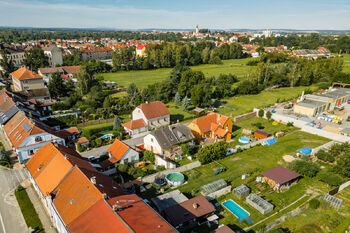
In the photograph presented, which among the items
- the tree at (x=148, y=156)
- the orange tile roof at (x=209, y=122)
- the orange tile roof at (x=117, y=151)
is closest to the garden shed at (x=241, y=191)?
the tree at (x=148, y=156)

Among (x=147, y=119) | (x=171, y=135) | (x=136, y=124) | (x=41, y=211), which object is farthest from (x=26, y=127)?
(x=171, y=135)

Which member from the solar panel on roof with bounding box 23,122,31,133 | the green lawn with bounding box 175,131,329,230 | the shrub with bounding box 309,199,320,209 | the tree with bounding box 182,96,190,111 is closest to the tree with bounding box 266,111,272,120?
the green lawn with bounding box 175,131,329,230

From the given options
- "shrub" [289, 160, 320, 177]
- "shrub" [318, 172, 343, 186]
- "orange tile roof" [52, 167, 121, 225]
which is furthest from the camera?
"shrub" [289, 160, 320, 177]

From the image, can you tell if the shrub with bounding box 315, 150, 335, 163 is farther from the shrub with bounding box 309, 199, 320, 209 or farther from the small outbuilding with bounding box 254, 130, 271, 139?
the shrub with bounding box 309, 199, 320, 209

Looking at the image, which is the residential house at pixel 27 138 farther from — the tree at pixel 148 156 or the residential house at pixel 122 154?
the tree at pixel 148 156

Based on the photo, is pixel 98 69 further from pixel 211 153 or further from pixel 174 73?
pixel 211 153
